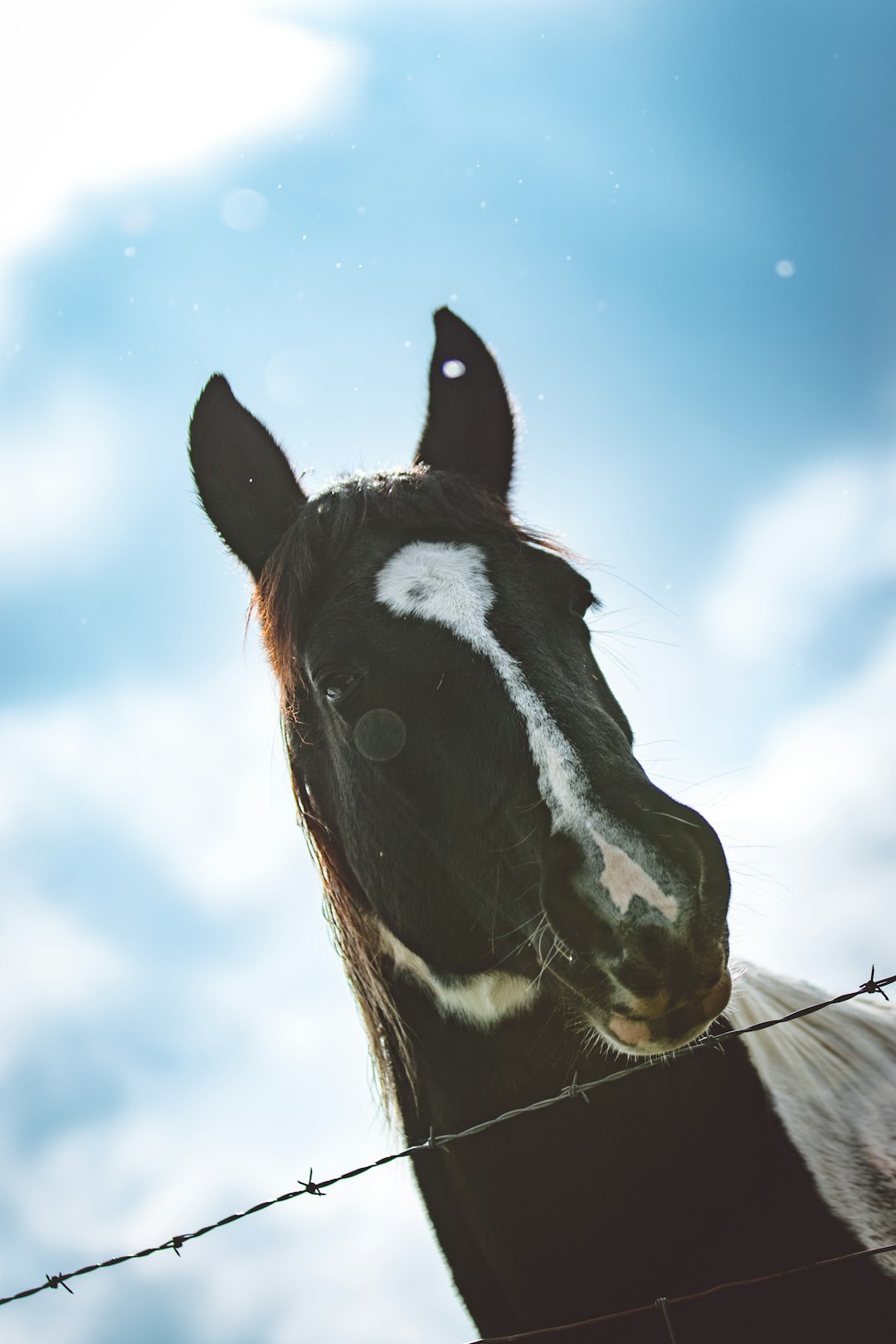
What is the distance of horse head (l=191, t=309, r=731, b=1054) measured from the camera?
59.9 inches

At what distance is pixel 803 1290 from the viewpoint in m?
1.77

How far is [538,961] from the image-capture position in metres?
1.86

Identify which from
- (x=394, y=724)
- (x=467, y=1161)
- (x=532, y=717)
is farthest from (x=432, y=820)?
(x=467, y=1161)

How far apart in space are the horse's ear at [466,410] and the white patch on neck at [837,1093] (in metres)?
1.92

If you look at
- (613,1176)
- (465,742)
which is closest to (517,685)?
(465,742)

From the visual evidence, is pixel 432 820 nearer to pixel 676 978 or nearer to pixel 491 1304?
pixel 676 978

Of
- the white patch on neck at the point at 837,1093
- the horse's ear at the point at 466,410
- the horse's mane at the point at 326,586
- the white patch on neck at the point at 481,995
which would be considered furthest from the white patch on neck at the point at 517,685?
the white patch on neck at the point at 837,1093

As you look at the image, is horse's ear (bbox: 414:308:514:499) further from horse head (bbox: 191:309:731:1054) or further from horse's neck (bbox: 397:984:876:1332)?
horse's neck (bbox: 397:984:876:1332)

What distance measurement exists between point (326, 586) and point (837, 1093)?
6.82 ft

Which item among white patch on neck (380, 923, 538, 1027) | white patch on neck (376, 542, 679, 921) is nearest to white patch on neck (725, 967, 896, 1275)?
white patch on neck (380, 923, 538, 1027)

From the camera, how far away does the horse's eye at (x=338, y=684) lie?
2.17 meters

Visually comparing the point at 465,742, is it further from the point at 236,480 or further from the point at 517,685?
the point at 236,480

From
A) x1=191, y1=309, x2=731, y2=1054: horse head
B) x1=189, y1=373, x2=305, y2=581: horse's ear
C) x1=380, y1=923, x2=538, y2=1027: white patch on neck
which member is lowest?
x1=380, y1=923, x2=538, y2=1027: white patch on neck

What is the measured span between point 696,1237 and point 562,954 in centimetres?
75
